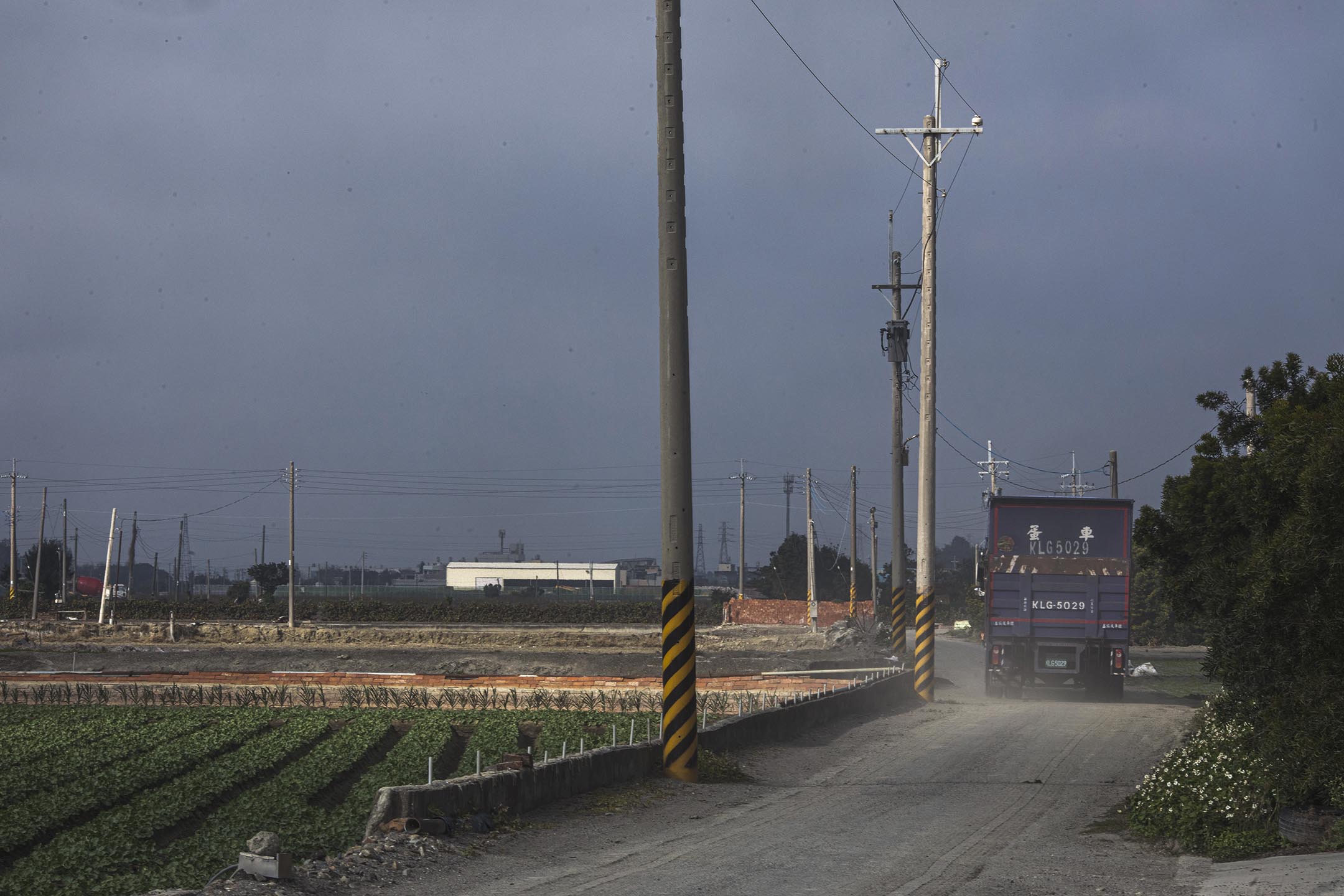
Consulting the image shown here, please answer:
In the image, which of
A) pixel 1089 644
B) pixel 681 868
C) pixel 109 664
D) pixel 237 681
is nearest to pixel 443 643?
pixel 109 664

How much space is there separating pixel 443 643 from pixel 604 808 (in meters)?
50.6

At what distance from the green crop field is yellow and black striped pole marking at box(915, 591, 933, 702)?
6.65m

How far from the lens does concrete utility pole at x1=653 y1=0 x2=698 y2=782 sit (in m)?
13.8

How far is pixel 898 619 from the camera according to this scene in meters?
37.2

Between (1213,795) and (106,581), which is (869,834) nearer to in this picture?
(1213,795)

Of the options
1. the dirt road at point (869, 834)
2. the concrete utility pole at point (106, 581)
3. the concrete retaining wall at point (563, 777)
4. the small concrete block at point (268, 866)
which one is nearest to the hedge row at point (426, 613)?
the concrete utility pole at point (106, 581)

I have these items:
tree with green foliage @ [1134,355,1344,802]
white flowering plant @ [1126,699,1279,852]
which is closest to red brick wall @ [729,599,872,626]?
white flowering plant @ [1126,699,1279,852]

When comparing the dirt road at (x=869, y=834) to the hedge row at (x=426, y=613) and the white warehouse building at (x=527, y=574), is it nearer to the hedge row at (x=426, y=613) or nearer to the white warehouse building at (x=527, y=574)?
the hedge row at (x=426, y=613)

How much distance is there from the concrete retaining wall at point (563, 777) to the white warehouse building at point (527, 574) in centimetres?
12687

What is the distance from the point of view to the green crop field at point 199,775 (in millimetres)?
11156

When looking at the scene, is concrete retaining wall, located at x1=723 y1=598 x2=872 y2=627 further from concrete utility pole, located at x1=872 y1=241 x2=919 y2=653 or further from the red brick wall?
concrete utility pole, located at x1=872 y1=241 x2=919 y2=653

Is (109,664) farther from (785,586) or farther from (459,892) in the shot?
(785,586)

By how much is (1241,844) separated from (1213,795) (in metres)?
1.00

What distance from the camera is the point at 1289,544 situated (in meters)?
9.44
